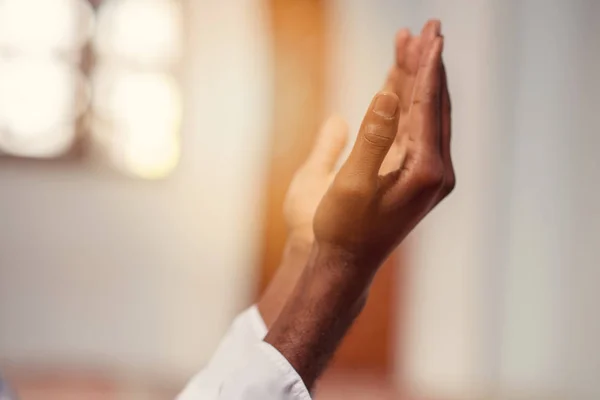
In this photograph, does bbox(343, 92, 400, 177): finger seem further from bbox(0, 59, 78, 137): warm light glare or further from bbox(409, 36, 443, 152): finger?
bbox(0, 59, 78, 137): warm light glare

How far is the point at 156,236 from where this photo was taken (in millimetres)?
2754

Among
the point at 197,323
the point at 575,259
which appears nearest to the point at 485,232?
the point at 575,259

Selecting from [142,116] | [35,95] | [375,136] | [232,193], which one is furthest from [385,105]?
[35,95]

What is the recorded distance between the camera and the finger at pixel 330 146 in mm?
718

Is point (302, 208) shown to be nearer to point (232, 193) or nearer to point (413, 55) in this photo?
point (413, 55)

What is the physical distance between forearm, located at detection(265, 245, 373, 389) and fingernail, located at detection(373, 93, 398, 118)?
0.38 feet

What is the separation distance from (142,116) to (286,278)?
227 cm

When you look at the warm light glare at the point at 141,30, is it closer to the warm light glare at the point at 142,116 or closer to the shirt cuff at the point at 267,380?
the warm light glare at the point at 142,116

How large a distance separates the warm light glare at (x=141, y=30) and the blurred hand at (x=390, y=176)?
2344mm

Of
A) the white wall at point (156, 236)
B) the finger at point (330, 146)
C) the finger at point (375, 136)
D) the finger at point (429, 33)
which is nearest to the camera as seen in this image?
the finger at point (375, 136)

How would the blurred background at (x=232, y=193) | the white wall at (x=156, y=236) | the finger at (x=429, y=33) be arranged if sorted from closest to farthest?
the finger at (x=429, y=33), the blurred background at (x=232, y=193), the white wall at (x=156, y=236)

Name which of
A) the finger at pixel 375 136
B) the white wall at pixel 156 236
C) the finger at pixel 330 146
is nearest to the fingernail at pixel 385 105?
the finger at pixel 375 136

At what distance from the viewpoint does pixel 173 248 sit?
277 centimetres

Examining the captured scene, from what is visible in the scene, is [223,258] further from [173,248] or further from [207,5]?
[207,5]
